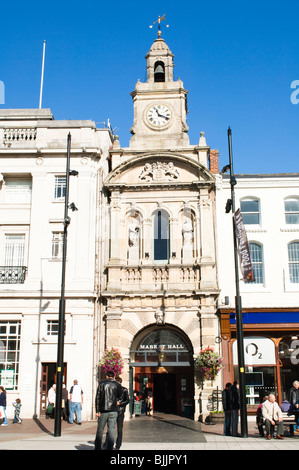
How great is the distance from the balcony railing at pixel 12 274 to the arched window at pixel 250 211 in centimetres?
1153

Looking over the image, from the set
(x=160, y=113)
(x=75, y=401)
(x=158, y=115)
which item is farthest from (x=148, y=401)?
(x=160, y=113)

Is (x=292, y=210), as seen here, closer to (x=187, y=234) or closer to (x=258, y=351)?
(x=187, y=234)

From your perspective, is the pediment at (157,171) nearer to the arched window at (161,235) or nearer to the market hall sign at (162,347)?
the arched window at (161,235)

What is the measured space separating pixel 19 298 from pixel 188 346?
853 cm

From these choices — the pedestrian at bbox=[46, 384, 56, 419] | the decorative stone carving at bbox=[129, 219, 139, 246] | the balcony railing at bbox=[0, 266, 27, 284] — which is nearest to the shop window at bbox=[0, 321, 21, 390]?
the balcony railing at bbox=[0, 266, 27, 284]

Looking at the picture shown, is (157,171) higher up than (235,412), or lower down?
higher up

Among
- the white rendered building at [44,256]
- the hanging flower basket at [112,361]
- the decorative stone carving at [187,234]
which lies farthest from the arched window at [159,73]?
the hanging flower basket at [112,361]

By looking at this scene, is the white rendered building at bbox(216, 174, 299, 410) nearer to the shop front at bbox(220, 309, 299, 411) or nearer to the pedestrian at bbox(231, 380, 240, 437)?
the shop front at bbox(220, 309, 299, 411)

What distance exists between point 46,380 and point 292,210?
15.0m

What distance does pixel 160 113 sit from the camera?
28.0 m

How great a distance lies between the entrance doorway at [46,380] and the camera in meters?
23.4

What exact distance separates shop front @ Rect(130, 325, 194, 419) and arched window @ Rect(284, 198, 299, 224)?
26.8ft

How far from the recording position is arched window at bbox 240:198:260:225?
26453 mm
